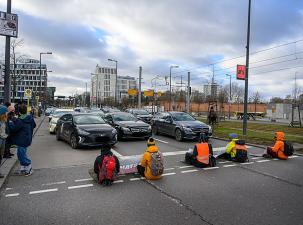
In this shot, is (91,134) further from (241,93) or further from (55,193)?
(241,93)

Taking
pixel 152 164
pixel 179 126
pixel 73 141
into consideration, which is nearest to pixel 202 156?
pixel 152 164

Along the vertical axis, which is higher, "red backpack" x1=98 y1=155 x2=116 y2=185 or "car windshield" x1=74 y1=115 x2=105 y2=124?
"car windshield" x1=74 y1=115 x2=105 y2=124

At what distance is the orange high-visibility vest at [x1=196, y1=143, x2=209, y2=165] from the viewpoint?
362 inches

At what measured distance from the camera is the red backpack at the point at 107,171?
704 centimetres

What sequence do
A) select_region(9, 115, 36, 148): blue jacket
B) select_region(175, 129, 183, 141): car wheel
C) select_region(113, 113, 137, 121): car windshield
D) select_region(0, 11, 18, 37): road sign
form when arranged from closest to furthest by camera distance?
select_region(9, 115, 36, 148): blue jacket
select_region(0, 11, 18, 37): road sign
select_region(175, 129, 183, 141): car wheel
select_region(113, 113, 137, 121): car windshield

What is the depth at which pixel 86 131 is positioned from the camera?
12.7 m

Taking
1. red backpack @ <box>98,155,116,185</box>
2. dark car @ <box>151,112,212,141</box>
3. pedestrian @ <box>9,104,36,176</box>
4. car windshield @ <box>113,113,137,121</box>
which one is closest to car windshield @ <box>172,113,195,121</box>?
dark car @ <box>151,112,212,141</box>

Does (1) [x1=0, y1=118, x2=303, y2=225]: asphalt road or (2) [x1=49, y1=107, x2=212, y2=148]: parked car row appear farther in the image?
(2) [x1=49, y1=107, x2=212, y2=148]: parked car row

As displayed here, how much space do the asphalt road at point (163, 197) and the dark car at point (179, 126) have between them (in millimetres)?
6618

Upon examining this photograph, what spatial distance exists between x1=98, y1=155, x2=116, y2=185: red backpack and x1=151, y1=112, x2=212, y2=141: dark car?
30.6 ft

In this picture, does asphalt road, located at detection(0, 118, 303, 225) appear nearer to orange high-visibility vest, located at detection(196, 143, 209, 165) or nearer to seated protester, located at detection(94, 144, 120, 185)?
seated protester, located at detection(94, 144, 120, 185)

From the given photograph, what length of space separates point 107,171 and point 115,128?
9.09m

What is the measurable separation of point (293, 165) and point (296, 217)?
5.22 m

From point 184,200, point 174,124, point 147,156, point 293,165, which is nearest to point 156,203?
point 184,200
